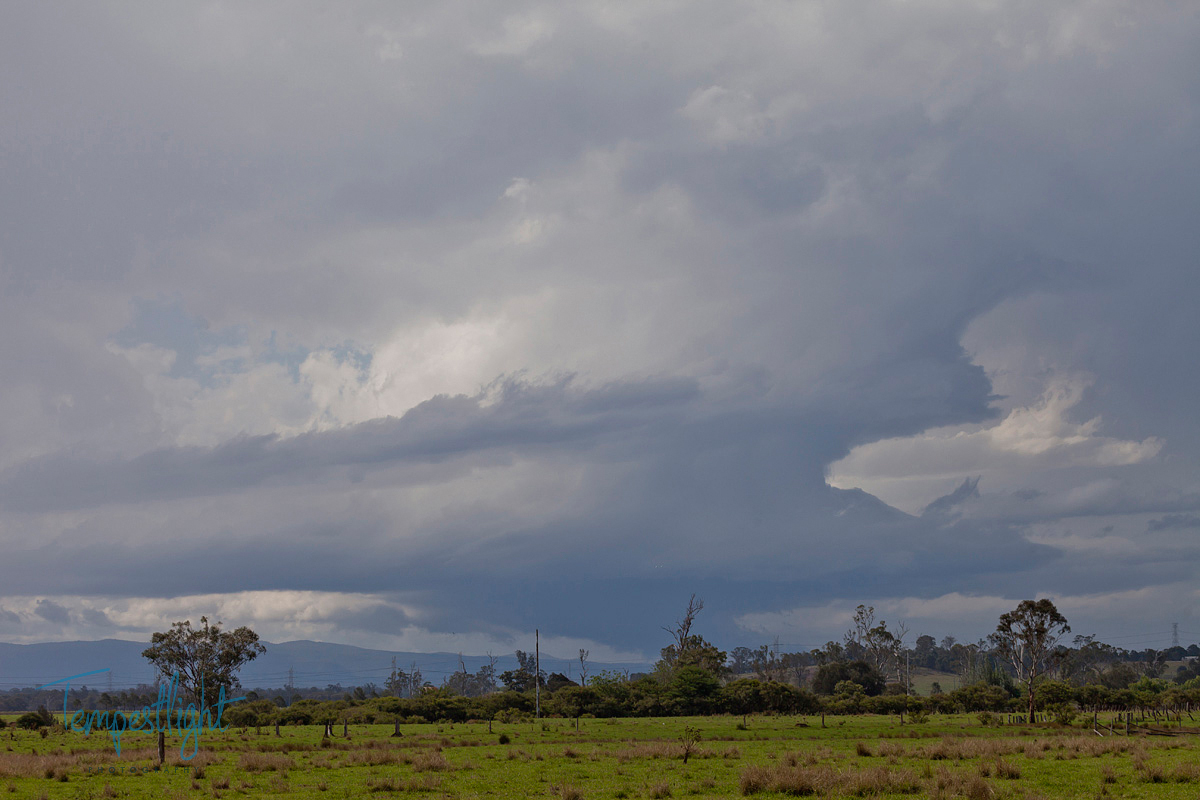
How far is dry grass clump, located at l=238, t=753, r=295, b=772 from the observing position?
4475 cm

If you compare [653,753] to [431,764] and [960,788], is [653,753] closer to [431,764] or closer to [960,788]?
[431,764]

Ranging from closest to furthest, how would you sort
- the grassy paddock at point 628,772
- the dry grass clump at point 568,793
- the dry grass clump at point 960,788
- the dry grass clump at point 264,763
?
1. the dry grass clump at point 960,788
2. the dry grass clump at point 568,793
3. the grassy paddock at point 628,772
4. the dry grass clump at point 264,763

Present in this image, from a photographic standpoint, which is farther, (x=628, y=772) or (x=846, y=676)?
(x=846, y=676)

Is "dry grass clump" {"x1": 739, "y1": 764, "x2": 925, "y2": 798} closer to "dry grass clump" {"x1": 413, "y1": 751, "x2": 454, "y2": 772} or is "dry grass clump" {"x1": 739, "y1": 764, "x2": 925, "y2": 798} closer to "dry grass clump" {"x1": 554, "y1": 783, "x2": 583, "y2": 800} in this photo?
"dry grass clump" {"x1": 554, "y1": 783, "x2": 583, "y2": 800}

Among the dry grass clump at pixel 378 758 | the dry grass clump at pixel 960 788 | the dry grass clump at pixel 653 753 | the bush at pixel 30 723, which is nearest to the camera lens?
the dry grass clump at pixel 960 788

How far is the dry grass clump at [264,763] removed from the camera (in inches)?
1762

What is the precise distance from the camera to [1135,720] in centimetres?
10094

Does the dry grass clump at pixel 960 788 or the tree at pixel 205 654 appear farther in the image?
the tree at pixel 205 654

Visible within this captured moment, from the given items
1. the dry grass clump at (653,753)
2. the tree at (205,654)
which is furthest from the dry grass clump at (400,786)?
the tree at (205,654)

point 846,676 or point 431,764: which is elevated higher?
point 431,764

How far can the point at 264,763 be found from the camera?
1789 inches

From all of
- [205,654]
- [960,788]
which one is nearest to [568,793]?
[960,788]

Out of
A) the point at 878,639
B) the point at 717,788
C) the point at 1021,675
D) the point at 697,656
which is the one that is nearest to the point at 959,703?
the point at 1021,675

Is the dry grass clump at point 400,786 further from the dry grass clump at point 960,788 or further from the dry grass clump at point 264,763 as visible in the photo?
Answer: the dry grass clump at point 960,788
